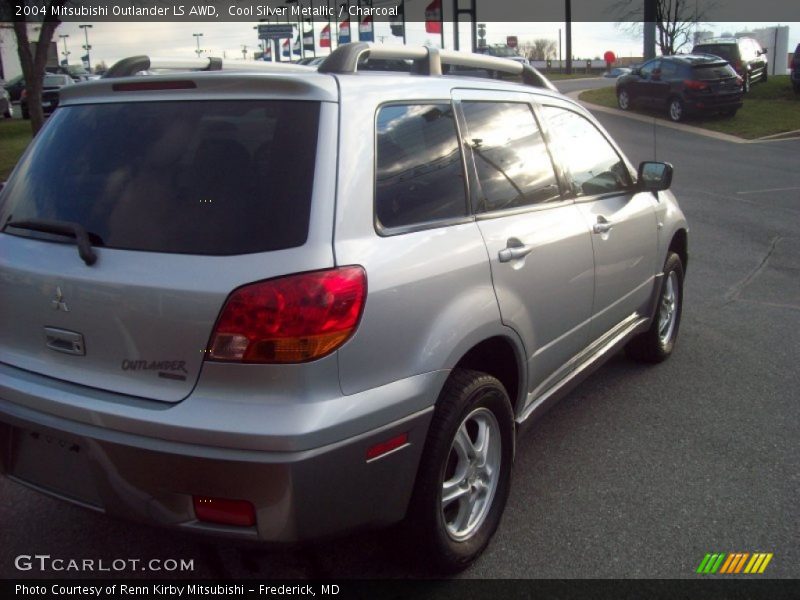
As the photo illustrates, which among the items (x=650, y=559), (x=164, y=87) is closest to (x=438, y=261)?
(x=164, y=87)

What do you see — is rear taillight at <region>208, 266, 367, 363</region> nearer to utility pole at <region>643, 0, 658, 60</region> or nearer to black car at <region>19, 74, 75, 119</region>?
black car at <region>19, 74, 75, 119</region>

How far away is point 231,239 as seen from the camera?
2.59 metres

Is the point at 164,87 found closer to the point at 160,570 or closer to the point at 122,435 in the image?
the point at 122,435

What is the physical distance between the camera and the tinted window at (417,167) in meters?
2.90

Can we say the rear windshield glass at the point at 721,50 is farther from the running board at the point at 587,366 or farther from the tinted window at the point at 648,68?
the running board at the point at 587,366

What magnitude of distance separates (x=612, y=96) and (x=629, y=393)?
25264mm

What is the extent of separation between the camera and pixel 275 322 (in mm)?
2504

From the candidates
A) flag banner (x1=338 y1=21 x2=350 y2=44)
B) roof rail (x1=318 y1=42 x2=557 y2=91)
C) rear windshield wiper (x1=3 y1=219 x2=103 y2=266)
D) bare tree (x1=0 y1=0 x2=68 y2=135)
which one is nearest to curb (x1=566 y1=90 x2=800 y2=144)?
bare tree (x1=0 y1=0 x2=68 y2=135)

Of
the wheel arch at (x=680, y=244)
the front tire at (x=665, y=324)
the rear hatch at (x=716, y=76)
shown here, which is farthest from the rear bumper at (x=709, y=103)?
the front tire at (x=665, y=324)

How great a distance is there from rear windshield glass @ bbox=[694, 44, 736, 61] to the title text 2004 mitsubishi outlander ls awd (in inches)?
1034

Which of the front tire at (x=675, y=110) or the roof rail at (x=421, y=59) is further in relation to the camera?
the front tire at (x=675, y=110)

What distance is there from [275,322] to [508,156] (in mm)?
1625

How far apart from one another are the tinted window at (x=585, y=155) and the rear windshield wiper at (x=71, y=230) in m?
2.34

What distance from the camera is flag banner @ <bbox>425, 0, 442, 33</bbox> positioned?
968 inches
